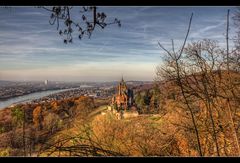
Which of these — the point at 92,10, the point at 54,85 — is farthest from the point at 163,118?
the point at 92,10

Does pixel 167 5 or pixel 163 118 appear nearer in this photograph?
pixel 167 5

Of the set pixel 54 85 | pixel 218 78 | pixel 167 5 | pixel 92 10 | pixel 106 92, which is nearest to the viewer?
pixel 167 5

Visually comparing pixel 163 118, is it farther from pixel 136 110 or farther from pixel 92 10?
pixel 92 10

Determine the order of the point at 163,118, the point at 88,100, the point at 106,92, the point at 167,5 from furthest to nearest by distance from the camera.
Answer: the point at 88,100
the point at 106,92
the point at 163,118
the point at 167,5

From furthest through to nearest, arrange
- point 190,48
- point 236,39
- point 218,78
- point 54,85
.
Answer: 1. point 54,85
2. point 190,48
3. point 218,78
4. point 236,39

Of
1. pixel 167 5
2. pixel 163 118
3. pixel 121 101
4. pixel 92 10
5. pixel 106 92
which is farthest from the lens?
pixel 121 101

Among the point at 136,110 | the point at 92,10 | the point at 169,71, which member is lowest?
the point at 136,110

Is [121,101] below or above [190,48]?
below

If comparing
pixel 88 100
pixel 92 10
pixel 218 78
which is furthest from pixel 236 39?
pixel 88 100

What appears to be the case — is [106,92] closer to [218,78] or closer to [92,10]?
[218,78]
